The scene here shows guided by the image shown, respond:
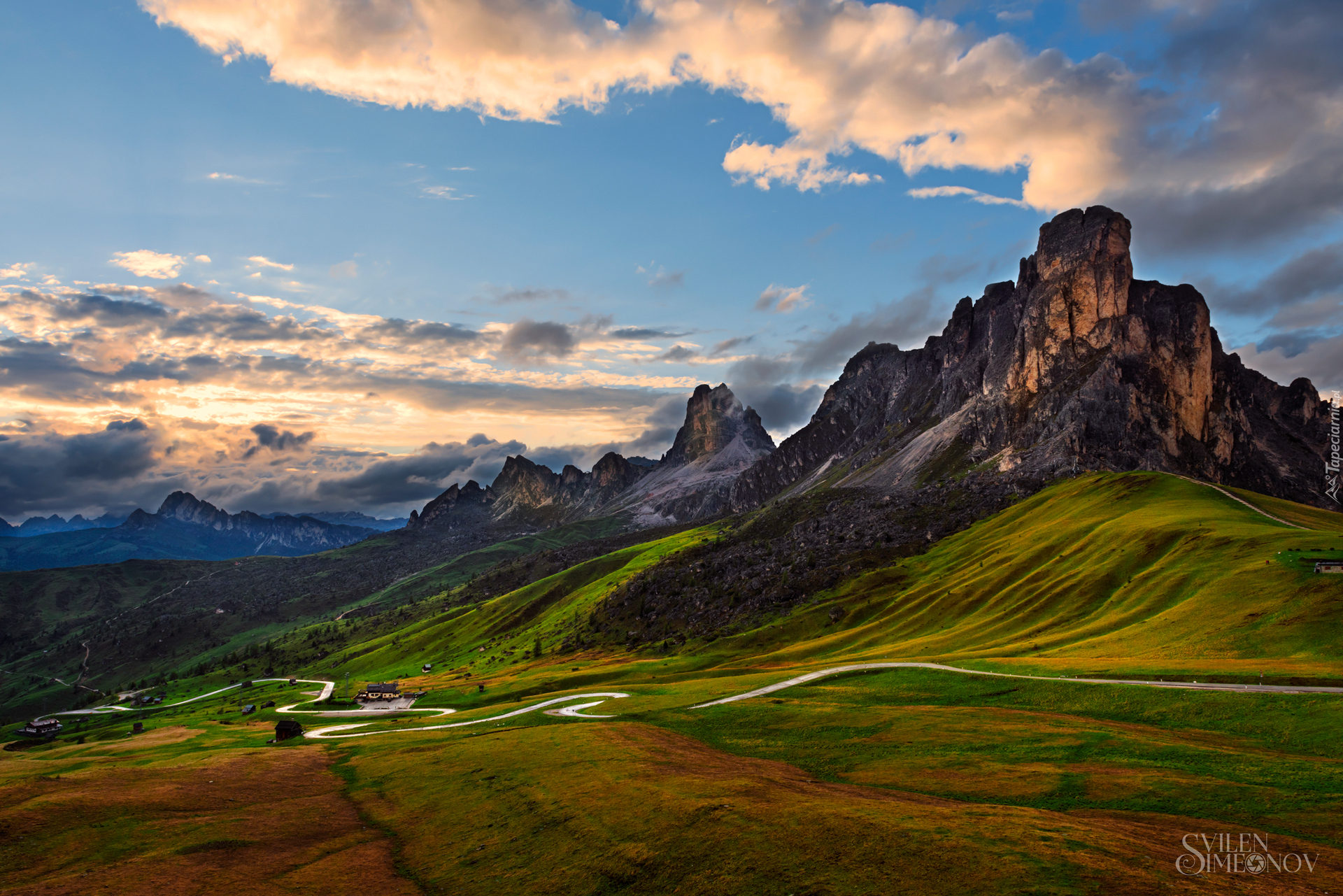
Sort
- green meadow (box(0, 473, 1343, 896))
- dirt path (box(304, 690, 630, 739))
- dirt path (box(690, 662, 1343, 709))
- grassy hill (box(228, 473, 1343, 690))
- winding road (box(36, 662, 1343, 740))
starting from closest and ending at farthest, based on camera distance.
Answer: green meadow (box(0, 473, 1343, 896))
dirt path (box(690, 662, 1343, 709))
winding road (box(36, 662, 1343, 740))
grassy hill (box(228, 473, 1343, 690))
dirt path (box(304, 690, 630, 739))

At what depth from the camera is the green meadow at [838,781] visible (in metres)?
30.4

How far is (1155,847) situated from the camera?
28.2 meters

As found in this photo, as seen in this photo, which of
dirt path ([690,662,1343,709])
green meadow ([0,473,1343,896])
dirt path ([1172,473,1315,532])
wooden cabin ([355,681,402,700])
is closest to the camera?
green meadow ([0,473,1343,896])

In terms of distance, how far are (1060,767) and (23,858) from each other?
208 feet

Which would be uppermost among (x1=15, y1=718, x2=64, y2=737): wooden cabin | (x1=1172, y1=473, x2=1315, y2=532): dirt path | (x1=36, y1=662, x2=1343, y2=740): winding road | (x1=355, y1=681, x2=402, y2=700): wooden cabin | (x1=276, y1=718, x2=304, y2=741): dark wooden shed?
(x1=1172, y1=473, x2=1315, y2=532): dirt path

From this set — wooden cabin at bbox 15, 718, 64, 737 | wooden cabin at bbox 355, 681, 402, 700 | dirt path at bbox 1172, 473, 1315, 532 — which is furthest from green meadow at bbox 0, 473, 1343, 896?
wooden cabin at bbox 15, 718, 64, 737

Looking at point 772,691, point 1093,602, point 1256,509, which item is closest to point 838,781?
point 772,691

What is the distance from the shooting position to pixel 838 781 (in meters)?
A: 46.5

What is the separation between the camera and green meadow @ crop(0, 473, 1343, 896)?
99.7 feet

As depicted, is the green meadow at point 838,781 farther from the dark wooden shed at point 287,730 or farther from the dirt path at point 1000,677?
the dark wooden shed at point 287,730

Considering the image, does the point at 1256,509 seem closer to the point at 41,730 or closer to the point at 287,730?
the point at 287,730

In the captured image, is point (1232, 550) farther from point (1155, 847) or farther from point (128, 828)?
point (128, 828)

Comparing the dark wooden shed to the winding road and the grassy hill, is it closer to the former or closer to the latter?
the winding road

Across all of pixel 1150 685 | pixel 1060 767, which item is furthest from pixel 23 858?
pixel 1150 685
